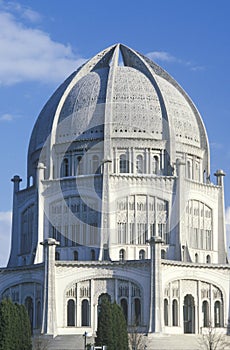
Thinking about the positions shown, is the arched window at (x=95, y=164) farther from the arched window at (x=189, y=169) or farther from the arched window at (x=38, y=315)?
the arched window at (x=38, y=315)

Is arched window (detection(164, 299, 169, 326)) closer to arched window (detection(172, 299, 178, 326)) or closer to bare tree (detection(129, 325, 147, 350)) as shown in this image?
arched window (detection(172, 299, 178, 326))

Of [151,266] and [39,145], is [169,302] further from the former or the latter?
[39,145]

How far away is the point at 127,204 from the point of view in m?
88.0

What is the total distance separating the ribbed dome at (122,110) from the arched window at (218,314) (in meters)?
15.7

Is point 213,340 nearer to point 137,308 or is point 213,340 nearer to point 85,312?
point 137,308

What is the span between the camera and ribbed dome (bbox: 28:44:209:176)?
299ft

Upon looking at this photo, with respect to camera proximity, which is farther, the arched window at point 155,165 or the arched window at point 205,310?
the arched window at point 155,165

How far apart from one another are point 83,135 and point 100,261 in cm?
1551

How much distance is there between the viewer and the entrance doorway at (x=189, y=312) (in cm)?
8269

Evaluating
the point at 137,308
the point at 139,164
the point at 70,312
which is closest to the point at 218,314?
the point at 137,308

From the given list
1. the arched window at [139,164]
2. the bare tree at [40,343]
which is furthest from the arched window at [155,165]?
the bare tree at [40,343]

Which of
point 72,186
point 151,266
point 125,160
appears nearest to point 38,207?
point 72,186

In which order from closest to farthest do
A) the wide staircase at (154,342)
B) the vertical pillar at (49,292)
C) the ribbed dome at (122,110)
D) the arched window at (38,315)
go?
the wide staircase at (154,342), the vertical pillar at (49,292), the arched window at (38,315), the ribbed dome at (122,110)

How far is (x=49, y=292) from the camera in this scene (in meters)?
79.7
